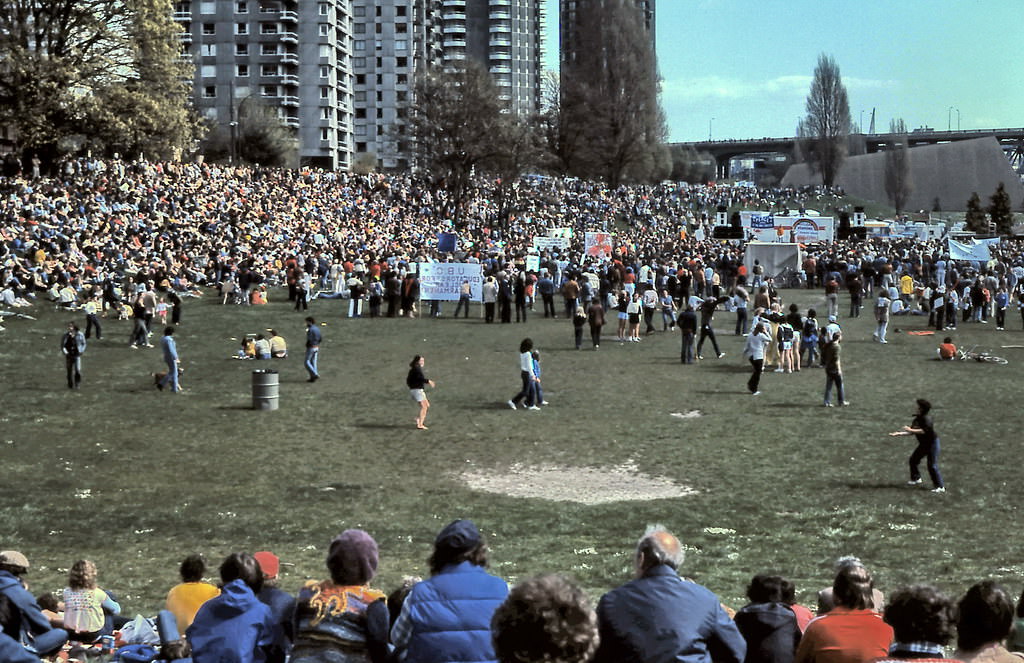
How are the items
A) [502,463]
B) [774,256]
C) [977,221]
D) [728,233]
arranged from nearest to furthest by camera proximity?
[502,463] → [774,256] → [728,233] → [977,221]

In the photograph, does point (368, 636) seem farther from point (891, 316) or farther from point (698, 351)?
point (891, 316)

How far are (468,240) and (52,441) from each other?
42.7 meters

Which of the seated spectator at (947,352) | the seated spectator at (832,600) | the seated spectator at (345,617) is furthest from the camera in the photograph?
the seated spectator at (947,352)

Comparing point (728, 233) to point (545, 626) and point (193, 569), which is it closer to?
point (193, 569)

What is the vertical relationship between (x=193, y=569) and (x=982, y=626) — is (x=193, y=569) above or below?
below

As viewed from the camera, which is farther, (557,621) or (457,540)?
(457,540)

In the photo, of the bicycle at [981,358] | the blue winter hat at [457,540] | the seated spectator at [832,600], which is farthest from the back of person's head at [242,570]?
the bicycle at [981,358]

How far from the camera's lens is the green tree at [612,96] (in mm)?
106375

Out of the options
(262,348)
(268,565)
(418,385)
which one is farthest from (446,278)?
(268,565)

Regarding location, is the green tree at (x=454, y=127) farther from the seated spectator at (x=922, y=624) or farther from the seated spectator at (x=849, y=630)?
the seated spectator at (x=922, y=624)

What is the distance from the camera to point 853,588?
6461mm

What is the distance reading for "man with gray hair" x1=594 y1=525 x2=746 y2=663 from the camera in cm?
548

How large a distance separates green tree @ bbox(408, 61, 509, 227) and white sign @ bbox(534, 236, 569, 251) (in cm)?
2236

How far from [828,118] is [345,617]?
136m
